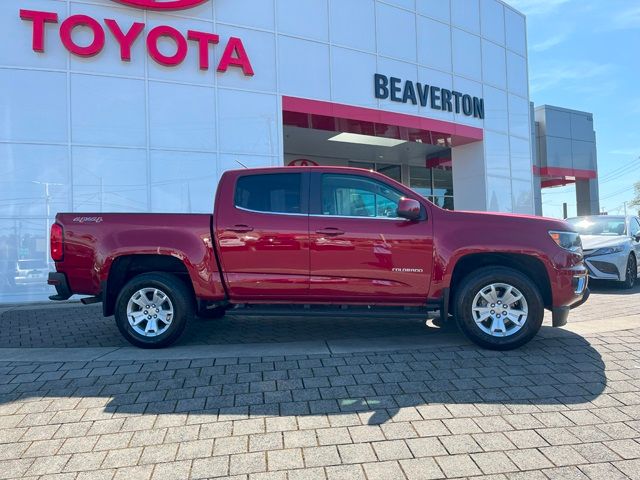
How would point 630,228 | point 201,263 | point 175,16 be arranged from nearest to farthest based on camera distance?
point 201,263 → point 630,228 → point 175,16

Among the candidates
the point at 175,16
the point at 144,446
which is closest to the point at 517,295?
the point at 144,446

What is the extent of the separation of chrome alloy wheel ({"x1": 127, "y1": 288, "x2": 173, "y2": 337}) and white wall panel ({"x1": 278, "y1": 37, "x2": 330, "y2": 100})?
7589mm

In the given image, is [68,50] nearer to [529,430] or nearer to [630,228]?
[529,430]

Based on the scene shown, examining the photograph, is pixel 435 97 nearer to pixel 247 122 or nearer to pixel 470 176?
pixel 470 176

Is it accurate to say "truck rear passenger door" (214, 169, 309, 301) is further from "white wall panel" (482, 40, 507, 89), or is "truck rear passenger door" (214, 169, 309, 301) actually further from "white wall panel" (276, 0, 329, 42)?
"white wall panel" (482, 40, 507, 89)

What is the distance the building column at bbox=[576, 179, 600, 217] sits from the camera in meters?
27.6

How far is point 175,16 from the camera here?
10.2 meters

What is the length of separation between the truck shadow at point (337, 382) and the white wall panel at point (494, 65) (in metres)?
12.7

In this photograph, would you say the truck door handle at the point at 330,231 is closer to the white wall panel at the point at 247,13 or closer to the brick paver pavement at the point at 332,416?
the brick paver pavement at the point at 332,416

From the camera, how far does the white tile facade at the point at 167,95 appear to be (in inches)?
367

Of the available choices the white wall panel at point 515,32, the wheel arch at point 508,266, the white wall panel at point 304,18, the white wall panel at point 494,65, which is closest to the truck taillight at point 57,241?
the wheel arch at point 508,266

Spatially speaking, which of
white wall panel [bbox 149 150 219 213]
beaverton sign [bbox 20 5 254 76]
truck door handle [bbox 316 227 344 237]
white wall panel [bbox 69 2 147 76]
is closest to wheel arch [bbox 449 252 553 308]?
truck door handle [bbox 316 227 344 237]

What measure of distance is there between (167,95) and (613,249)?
9.84 meters

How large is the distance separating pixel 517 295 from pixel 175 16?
963 cm
